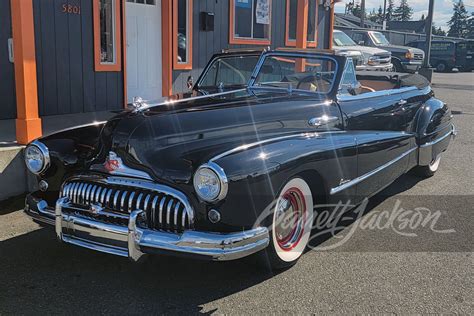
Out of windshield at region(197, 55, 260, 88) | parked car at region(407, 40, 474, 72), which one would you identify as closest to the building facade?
windshield at region(197, 55, 260, 88)

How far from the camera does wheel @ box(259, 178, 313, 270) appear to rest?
346 centimetres

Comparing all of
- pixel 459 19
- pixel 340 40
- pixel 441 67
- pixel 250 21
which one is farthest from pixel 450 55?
pixel 459 19

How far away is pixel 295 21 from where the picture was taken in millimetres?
13453

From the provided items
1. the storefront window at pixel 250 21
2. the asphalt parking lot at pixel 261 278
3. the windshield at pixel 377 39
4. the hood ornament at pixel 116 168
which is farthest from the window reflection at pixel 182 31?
the windshield at pixel 377 39

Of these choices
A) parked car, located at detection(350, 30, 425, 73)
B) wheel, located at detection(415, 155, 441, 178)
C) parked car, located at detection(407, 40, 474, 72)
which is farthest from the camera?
parked car, located at detection(407, 40, 474, 72)

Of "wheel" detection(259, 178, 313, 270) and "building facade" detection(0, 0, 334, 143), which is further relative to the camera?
"building facade" detection(0, 0, 334, 143)

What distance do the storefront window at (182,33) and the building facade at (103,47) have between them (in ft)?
0.06

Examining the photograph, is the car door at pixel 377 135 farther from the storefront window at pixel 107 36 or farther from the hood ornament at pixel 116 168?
the storefront window at pixel 107 36

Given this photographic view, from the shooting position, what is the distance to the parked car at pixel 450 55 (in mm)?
30797

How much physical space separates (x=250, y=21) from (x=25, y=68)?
23.3 feet

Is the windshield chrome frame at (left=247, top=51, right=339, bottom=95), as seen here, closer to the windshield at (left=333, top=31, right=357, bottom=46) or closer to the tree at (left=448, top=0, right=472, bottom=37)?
the windshield at (left=333, top=31, right=357, bottom=46)

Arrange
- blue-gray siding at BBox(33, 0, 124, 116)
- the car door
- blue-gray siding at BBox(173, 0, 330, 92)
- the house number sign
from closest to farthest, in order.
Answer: the car door
blue-gray siding at BBox(33, 0, 124, 116)
the house number sign
blue-gray siding at BBox(173, 0, 330, 92)

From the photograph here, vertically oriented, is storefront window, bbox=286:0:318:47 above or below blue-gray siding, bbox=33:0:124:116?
above

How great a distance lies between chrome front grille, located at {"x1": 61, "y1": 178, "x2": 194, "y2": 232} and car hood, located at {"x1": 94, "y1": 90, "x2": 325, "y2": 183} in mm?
112
